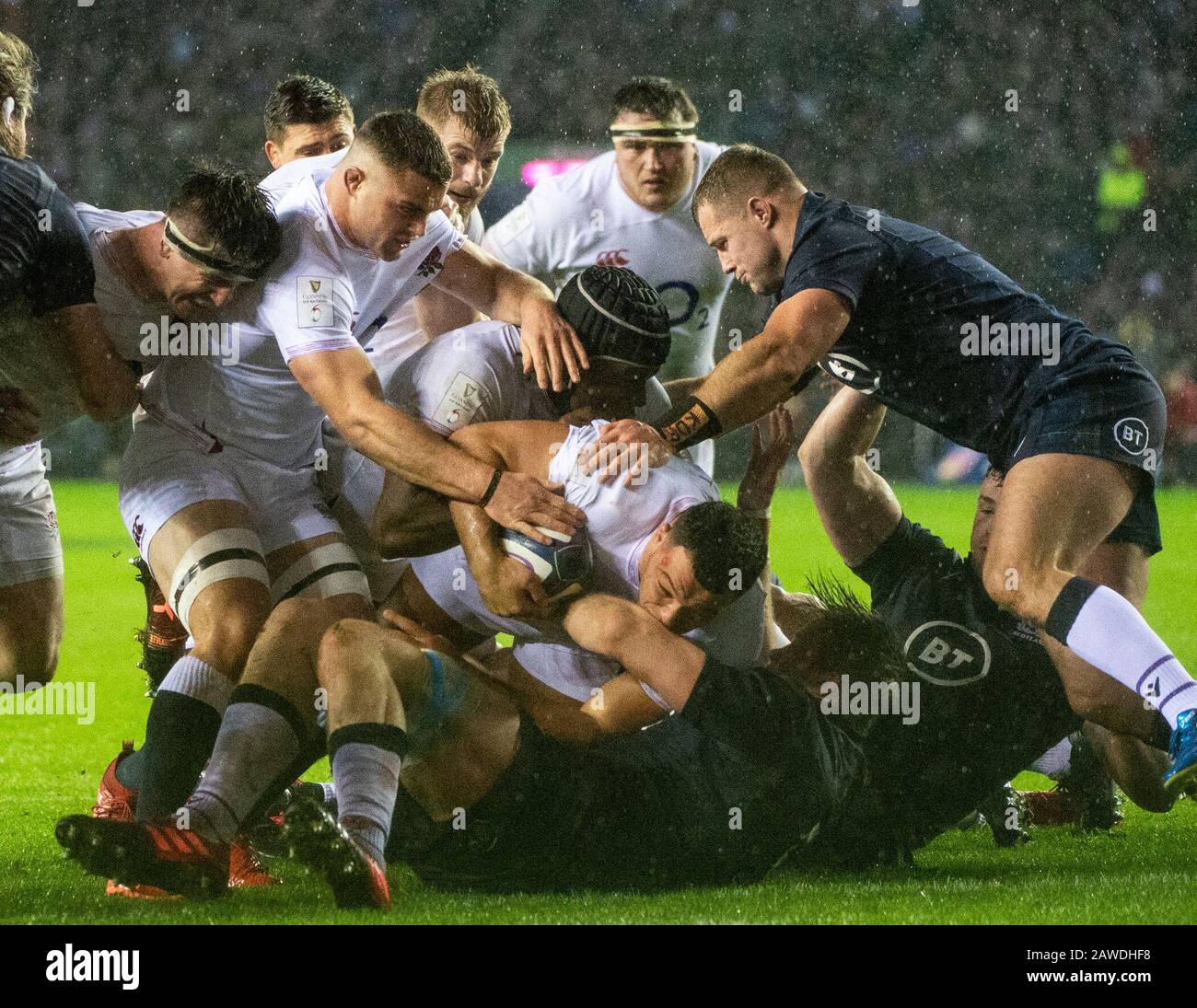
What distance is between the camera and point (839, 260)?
338 cm

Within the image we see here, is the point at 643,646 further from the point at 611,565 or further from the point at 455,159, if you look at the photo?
the point at 455,159

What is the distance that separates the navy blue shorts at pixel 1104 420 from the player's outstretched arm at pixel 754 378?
0.57m

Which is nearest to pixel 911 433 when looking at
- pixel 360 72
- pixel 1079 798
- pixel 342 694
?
pixel 360 72

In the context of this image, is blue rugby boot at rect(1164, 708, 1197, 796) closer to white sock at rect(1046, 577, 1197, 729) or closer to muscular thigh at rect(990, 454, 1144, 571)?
white sock at rect(1046, 577, 1197, 729)

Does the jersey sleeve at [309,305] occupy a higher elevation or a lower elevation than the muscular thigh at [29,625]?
higher

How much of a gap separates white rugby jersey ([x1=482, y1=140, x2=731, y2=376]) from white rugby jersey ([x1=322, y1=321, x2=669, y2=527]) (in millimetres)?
873

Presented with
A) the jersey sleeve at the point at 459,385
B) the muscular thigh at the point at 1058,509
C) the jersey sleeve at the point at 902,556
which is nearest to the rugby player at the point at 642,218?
the jersey sleeve at the point at 902,556

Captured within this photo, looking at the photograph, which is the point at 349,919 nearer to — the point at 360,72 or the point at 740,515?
the point at 740,515

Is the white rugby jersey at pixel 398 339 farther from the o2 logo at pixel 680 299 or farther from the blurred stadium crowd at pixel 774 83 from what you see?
the blurred stadium crowd at pixel 774 83

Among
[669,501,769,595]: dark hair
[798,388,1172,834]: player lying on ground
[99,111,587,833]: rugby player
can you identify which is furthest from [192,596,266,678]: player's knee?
[798,388,1172,834]: player lying on ground

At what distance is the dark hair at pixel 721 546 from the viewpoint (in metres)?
2.87

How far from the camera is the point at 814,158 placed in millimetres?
6977

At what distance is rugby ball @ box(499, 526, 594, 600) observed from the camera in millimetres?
3016
